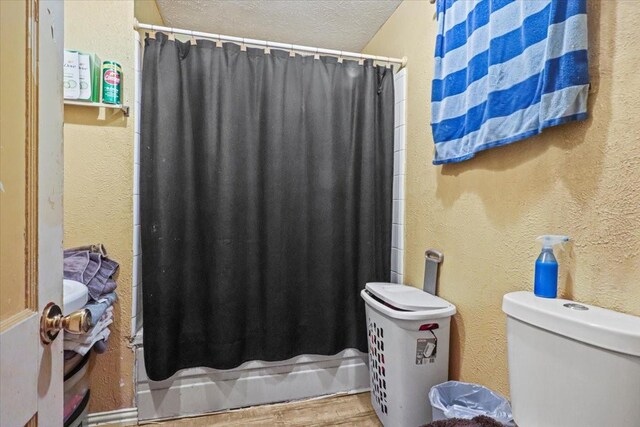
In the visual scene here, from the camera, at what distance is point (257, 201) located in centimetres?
162

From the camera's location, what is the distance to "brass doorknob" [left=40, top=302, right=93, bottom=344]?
21.1 inches

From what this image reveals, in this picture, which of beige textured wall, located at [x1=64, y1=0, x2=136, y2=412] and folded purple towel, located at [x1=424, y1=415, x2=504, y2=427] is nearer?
folded purple towel, located at [x1=424, y1=415, x2=504, y2=427]

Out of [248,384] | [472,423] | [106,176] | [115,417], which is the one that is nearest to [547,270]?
[472,423]

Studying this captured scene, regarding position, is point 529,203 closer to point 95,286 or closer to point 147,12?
point 95,286

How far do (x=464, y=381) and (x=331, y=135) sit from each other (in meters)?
1.36

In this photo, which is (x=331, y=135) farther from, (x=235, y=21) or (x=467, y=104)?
(x=235, y=21)

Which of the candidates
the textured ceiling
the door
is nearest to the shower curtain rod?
the textured ceiling

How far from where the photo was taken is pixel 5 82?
442 mm

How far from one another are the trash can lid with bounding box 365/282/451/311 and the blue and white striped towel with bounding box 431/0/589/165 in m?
0.64

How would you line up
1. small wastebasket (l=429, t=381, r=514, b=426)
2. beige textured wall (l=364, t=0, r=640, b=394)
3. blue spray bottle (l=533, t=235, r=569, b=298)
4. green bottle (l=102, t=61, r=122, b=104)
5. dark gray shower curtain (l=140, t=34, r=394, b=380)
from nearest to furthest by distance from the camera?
1. beige textured wall (l=364, t=0, r=640, b=394)
2. blue spray bottle (l=533, t=235, r=569, b=298)
3. small wastebasket (l=429, t=381, r=514, b=426)
4. green bottle (l=102, t=61, r=122, b=104)
5. dark gray shower curtain (l=140, t=34, r=394, b=380)

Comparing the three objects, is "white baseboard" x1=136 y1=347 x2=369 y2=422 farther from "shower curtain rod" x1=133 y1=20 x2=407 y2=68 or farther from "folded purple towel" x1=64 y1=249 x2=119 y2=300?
"shower curtain rod" x1=133 y1=20 x2=407 y2=68

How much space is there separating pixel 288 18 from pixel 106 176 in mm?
1460

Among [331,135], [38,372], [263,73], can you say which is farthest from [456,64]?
[38,372]

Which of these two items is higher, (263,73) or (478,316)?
(263,73)
